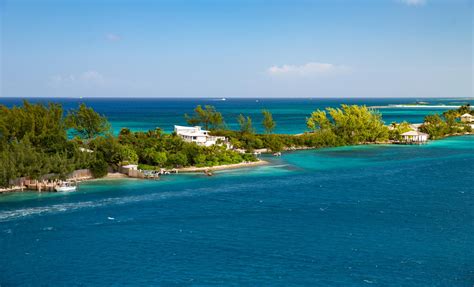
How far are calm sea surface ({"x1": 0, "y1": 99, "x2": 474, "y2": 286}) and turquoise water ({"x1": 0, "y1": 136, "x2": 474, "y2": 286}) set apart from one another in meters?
0.09

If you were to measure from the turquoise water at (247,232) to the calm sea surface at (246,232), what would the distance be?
0.09 m

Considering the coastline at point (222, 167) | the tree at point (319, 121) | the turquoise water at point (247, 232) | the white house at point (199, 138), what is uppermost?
the tree at point (319, 121)

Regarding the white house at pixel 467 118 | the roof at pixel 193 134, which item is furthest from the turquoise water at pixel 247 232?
the white house at pixel 467 118

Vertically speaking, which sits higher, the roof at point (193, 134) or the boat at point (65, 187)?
→ the roof at point (193, 134)

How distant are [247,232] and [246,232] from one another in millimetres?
64

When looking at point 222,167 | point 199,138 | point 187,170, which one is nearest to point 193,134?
point 199,138

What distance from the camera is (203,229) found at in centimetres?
3312

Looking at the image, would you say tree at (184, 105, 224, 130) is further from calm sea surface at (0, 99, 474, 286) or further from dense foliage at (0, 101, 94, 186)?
calm sea surface at (0, 99, 474, 286)

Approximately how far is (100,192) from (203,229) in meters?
15.2

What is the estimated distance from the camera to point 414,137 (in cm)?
8762

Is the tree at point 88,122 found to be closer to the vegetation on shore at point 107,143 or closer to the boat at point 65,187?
the vegetation on shore at point 107,143

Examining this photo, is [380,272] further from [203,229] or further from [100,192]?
[100,192]

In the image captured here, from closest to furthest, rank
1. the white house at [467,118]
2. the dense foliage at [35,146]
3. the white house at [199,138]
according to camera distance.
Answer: the dense foliage at [35,146], the white house at [199,138], the white house at [467,118]

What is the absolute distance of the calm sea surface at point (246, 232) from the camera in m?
25.5
